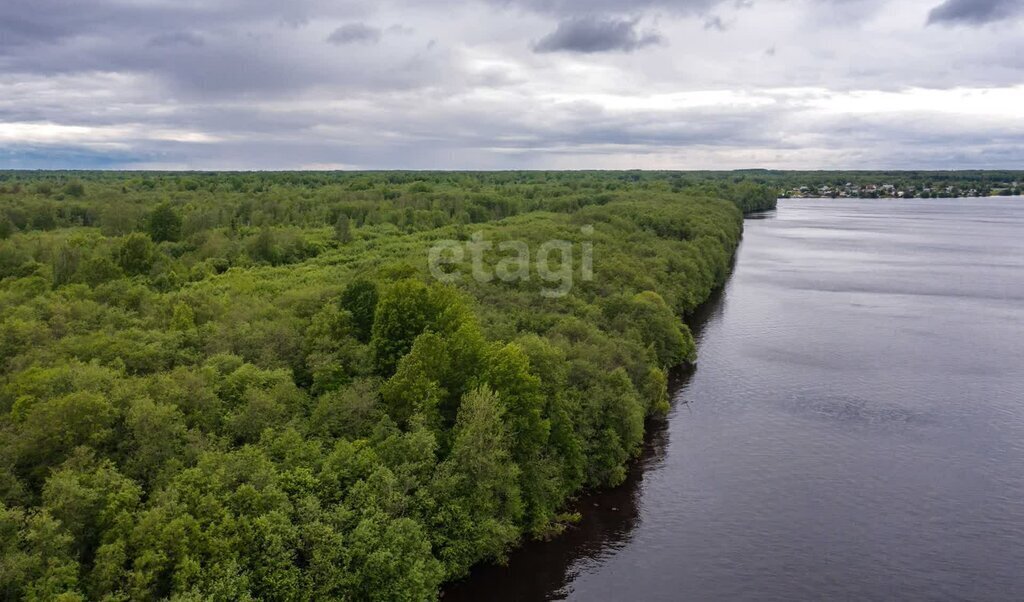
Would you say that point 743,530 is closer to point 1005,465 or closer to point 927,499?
point 927,499

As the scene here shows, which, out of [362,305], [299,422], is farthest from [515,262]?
[299,422]

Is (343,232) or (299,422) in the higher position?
(343,232)

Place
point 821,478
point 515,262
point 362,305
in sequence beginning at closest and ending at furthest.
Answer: point 821,478 < point 362,305 < point 515,262

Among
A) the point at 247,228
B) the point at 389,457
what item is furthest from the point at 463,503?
the point at 247,228

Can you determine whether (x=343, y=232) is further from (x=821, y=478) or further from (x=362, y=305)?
(x=821, y=478)

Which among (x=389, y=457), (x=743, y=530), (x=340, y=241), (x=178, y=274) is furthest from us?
(x=340, y=241)

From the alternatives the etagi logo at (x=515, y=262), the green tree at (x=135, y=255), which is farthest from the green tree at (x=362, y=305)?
the green tree at (x=135, y=255)

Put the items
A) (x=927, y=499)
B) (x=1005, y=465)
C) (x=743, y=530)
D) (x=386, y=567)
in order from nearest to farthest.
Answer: (x=386, y=567) < (x=743, y=530) < (x=927, y=499) < (x=1005, y=465)
